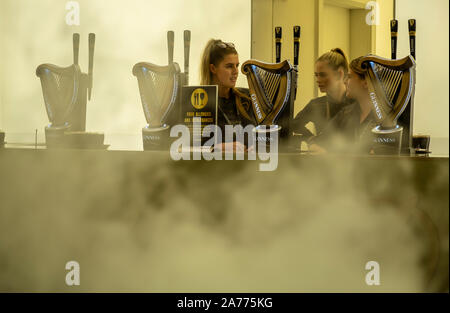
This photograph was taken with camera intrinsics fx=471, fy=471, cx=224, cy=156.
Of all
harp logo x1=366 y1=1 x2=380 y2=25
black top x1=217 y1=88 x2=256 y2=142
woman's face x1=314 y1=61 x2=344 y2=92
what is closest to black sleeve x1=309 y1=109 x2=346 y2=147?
black top x1=217 y1=88 x2=256 y2=142

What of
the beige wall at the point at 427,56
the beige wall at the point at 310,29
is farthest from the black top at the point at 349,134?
the beige wall at the point at 310,29

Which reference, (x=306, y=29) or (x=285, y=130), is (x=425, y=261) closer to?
(x=285, y=130)

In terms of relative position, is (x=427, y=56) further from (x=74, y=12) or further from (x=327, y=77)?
(x=74, y=12)

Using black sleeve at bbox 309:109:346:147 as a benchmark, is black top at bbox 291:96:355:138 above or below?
above

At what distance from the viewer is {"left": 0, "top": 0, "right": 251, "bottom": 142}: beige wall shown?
3.97 ft

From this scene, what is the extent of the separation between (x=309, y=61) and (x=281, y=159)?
1.61 m

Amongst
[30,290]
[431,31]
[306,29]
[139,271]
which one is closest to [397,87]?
[139,271]

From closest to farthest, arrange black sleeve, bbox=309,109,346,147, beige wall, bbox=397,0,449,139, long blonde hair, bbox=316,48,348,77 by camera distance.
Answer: black sleeve, bbox=309,109,346,147
beige wall, bbox=397,0,449,139
long blonde hair, bbox=316,48,348,77

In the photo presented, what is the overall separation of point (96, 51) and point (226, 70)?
0.38 meters

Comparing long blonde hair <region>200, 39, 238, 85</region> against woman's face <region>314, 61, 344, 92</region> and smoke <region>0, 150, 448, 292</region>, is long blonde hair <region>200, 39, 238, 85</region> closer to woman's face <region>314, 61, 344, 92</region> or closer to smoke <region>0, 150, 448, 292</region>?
woman's face <region>314, 61, 344, 92</region>

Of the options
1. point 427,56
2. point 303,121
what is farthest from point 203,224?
→ point 427,56

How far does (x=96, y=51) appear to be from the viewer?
138cm

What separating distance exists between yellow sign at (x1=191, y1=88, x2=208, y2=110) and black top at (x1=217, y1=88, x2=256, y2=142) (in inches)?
4.2

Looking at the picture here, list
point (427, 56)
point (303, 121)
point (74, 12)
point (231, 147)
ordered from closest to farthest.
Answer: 1. point (231, 147)
2. point (74, 12)
3. point (303, 121)
4. point (427, 56)
